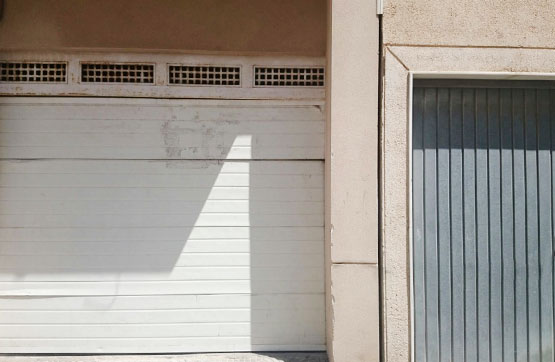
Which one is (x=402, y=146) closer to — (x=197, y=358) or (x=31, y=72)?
(x=197, y=358)

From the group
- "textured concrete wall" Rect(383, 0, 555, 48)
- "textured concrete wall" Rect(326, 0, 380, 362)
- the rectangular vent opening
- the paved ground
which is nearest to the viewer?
"textured concrete wall" Rect(326, 0, 380, 362)

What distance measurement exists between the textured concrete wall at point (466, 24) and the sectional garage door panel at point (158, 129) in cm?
111

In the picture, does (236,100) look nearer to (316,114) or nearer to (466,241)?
(316,114)

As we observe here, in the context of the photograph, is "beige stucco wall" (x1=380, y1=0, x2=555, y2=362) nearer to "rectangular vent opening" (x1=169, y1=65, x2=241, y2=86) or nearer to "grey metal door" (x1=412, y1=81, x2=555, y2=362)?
"grey metal door" (x1=412, y1=81, x2=555, y2=362)

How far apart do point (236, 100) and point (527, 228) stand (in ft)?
9.88

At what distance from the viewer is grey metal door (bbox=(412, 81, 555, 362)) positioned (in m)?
4.67

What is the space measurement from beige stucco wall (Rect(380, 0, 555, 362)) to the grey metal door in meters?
0.20

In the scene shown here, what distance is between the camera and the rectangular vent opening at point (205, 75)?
203 inches

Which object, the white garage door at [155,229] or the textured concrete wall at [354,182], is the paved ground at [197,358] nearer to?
the white garage door at [155,229]

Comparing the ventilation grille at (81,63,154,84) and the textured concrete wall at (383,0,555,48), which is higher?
the textured concrete wall at (383,0,555,48)

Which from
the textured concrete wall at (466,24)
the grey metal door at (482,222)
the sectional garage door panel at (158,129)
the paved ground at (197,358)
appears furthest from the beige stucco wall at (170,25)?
the paved ground at (197,358)

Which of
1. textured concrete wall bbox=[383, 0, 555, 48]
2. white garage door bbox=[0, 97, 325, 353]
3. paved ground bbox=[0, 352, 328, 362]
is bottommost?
→ paved ground bbox=[0, 352, 328, 362]

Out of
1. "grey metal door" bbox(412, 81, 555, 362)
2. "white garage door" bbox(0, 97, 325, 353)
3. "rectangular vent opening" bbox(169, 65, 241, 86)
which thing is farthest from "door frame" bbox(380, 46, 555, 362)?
"rectangular vent opening" bbox(169, 65, 241, 86)

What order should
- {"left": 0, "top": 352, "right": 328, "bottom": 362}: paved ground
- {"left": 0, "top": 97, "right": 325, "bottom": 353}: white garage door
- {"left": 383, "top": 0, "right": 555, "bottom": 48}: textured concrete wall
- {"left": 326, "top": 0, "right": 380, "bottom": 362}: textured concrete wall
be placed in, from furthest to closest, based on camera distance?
{"left": 0, "top": 97, "right": 325, "bottom": 353}: white garage door
{"left": 0, "top": 352, "right": 328, "bottom": 362}: paved ground
{"left": 383, "top": 0, "right": 555, "bottom": 48}: textured concrete wall
{"left": 326, "top": 0, "right": 380, "bottom": 362}: textured concrete wall
